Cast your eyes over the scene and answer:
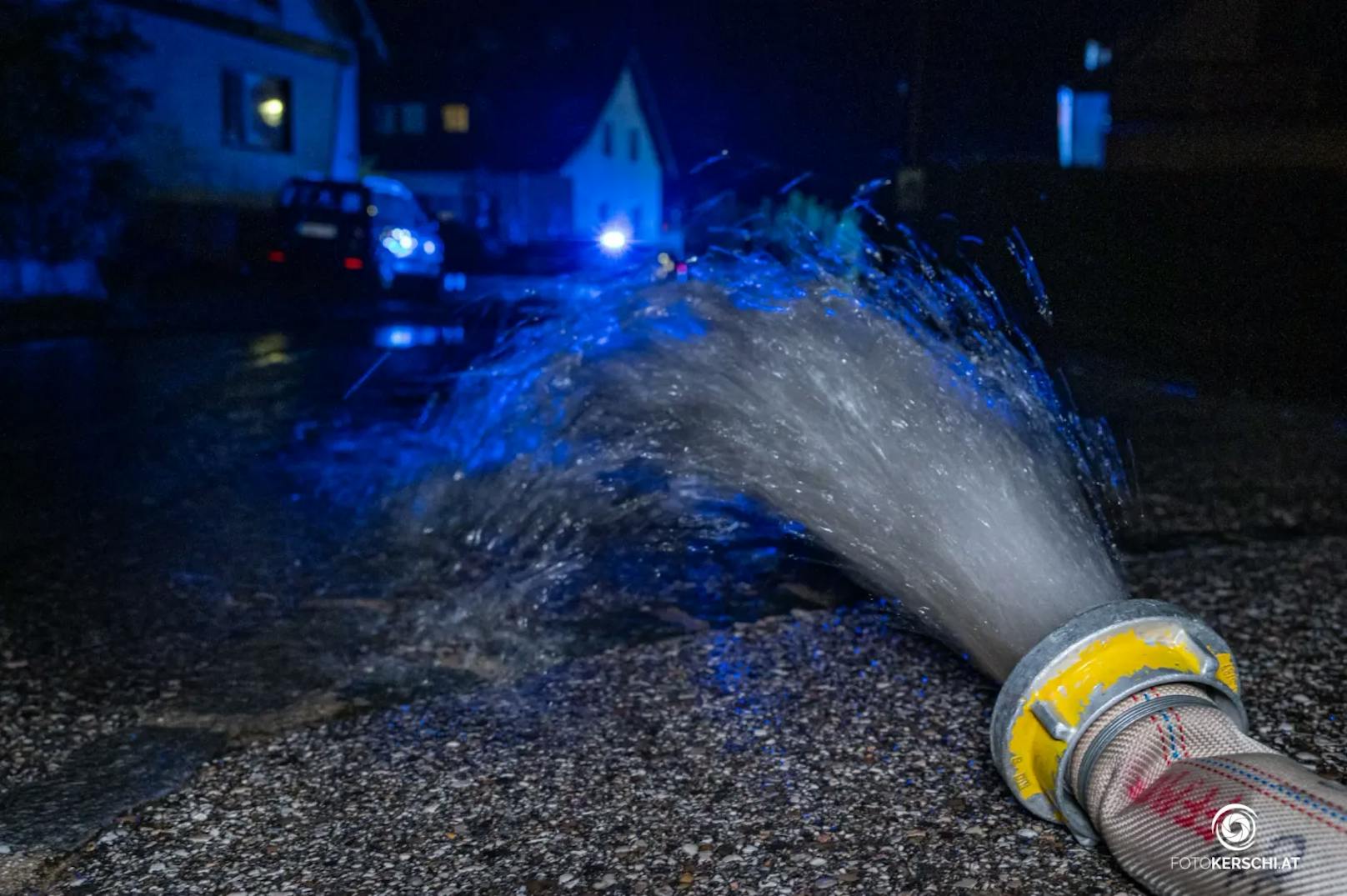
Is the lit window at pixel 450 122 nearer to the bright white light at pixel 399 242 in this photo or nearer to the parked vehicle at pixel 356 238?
the parked vehicle at pixel 356 238

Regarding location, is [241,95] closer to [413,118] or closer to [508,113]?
[508,113]

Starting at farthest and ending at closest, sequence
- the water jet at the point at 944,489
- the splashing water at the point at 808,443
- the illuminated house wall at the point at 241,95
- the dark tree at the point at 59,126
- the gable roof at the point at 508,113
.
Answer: the gable roof at the point at 508,113
the illuminated house wall at the point at 241,95
the dark tree at the point at 59,126
the splashing water at the point at 808,443
the water jet at the point at 944,489

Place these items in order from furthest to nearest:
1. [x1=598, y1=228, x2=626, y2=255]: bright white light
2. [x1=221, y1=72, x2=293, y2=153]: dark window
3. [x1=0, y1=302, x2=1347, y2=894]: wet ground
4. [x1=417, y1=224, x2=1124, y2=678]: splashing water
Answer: [x1=221, y1=72, x2=293, y2=153]: dark window → [x1=598, y1=228, x2=626, y2=255]: bright white light → [x1=417, y1=224, x2=1124, y2=678]: splashing water → [x1=0, y1=302, x2=1347, y2=894]: wet ground

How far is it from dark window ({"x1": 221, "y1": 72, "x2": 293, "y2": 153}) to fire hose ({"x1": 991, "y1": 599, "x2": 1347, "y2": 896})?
2185 cm

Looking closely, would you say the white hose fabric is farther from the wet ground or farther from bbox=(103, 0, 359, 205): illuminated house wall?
bbox=(103, 0, 359, 205): illuminated house wall

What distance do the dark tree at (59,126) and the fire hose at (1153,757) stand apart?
14671 millimetres

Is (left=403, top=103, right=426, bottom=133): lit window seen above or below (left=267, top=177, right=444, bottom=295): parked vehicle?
above

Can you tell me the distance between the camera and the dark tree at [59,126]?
14328 mm

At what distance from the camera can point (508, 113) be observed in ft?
137

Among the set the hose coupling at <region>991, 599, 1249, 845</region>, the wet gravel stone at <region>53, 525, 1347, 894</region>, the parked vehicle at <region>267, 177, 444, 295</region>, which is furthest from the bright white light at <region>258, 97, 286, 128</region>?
the hose coupling at <region>991, 599, 1249, 845</region>

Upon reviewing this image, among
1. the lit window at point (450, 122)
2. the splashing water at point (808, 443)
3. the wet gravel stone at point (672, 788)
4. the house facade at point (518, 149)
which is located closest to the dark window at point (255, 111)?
the house facade at point (518, 149)

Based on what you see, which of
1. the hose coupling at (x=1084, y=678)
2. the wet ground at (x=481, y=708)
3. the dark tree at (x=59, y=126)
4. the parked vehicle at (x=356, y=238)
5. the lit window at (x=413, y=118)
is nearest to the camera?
the hose coupling at (x=1084, y=678)

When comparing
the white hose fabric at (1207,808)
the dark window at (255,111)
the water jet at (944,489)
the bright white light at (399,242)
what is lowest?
the white hose fabric at (1207,808)

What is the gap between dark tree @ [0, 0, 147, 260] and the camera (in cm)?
1433
